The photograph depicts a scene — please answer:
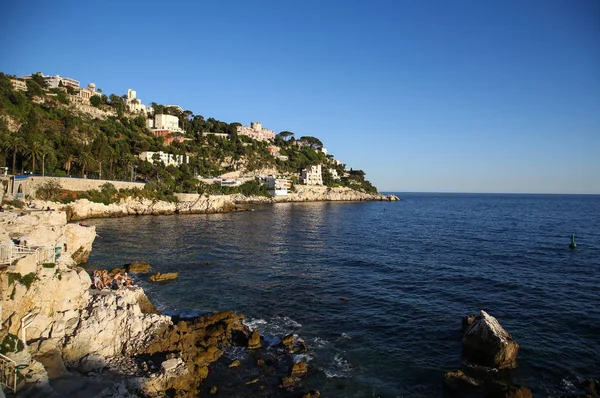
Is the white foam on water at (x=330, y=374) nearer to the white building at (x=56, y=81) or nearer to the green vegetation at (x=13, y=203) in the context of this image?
the green vegetation at (x=13, y=203)

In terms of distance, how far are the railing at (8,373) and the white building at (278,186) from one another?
11505 centimetres

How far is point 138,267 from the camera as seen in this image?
96.5 feet

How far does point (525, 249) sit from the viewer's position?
41.7 m

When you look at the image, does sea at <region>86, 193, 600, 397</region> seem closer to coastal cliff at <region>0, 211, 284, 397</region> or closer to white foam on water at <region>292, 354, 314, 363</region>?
white foam on water at <region>292, 354, 314, 363</region>

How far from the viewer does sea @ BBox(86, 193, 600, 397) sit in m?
15.4

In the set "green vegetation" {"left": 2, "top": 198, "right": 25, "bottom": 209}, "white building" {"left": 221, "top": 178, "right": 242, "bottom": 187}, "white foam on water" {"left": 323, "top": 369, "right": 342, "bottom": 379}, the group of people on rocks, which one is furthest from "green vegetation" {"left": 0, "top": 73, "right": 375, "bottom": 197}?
"white foam on water" {"left": 323, "top": 369, "right": 342, "bottom": 379}

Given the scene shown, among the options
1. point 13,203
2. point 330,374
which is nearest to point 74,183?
point 13,203

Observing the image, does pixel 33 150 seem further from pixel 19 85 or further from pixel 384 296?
pixel 384 296

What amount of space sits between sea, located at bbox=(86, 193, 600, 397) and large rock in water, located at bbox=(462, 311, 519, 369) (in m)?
0.61

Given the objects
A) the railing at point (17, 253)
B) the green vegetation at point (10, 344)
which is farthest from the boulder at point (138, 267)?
the green vegetation at point (10, 344)

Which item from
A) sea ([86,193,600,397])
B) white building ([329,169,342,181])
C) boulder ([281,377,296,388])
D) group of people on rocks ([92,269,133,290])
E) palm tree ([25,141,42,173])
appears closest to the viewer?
boulder ([281,377,296,388])

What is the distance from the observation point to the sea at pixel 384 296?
15.4m

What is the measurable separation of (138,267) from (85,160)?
52.5 meters

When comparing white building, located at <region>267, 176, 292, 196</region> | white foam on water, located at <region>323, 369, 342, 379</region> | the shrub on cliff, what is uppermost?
white building, located at <region>267, 176, 292, 196</region>
